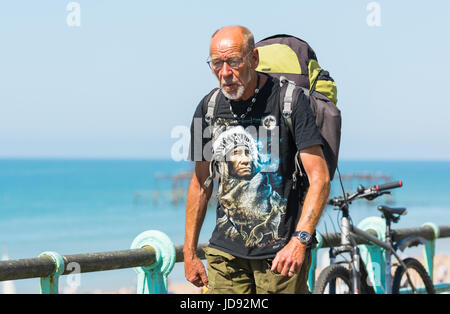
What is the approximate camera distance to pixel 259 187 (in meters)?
4.20

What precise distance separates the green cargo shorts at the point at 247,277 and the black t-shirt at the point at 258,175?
0.06m

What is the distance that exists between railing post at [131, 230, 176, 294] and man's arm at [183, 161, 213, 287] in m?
1.62

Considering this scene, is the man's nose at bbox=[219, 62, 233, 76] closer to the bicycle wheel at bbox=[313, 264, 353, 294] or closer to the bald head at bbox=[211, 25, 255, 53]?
the bald head at bbox=[211, 25, 255, 53]

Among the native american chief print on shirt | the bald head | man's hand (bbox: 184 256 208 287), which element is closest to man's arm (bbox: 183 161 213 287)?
man's hand (bbox: 184 256 208 287)

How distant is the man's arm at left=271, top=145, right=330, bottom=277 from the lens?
398cm

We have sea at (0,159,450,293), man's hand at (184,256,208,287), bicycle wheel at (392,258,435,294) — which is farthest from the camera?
sea at (0,159,450,293)

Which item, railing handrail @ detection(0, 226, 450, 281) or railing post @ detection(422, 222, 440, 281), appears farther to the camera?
railing post @ detection(422, 222, 440, 281)

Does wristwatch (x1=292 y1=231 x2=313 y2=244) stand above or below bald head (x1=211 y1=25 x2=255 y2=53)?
below

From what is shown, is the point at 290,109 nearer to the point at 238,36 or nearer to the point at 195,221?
the point at 238,36

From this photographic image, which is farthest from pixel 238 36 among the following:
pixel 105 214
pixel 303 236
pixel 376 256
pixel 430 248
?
pixel 105 214

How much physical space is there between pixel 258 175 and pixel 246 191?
0.10 meters

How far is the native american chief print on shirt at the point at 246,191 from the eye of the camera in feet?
13.7
